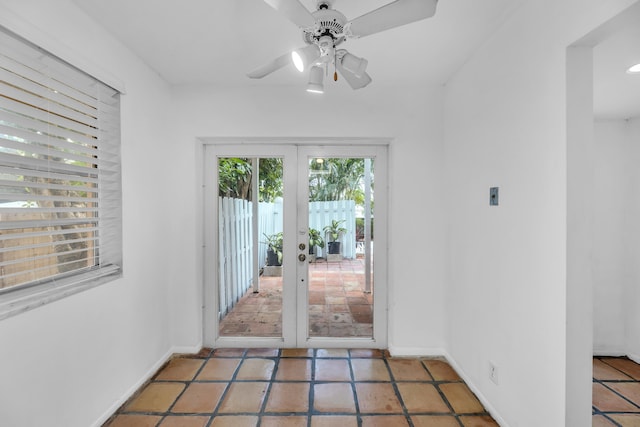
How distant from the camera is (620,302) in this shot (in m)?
2.93

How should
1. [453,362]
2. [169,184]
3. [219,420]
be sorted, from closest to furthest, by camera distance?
[219,420] → [453,362] → [169,184]

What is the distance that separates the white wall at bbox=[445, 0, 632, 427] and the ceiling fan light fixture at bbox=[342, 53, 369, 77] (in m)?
0.91

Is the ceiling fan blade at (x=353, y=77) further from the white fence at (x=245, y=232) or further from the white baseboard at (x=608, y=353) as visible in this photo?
the white baseboard at (x=608, y=353)

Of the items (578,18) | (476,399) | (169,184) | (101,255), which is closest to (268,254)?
(169,184)

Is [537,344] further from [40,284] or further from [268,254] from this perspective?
[40,284]

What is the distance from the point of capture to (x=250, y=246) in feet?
10.2

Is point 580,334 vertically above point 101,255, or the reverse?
point 101,255

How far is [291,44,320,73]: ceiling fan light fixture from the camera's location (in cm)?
144

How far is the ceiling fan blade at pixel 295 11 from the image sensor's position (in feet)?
4.03

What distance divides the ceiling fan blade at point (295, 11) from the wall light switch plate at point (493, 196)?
1.51m

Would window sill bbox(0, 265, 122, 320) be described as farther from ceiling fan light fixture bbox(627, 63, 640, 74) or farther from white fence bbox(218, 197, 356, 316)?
ceiling fan light fixture bbox(627, 63, 640, 74)

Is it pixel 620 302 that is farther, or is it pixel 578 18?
pixel 620 302

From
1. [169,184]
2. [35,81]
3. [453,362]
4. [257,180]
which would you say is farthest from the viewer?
[257,180]

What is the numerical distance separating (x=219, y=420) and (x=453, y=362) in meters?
1.90
